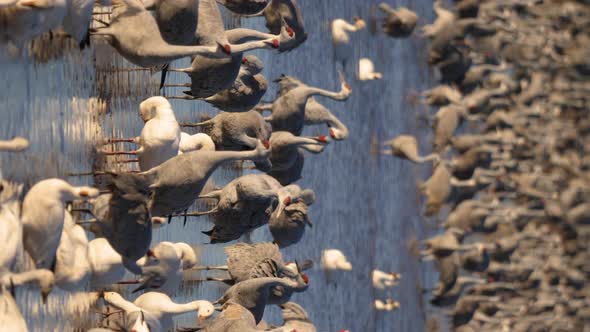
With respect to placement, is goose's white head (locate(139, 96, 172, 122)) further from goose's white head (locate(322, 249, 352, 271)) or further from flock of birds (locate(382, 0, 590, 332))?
flock of birds (locate(382, 0, 590, 332))

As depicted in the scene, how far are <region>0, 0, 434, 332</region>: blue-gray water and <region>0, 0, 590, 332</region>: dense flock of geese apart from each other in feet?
0.15

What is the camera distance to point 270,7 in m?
2.23

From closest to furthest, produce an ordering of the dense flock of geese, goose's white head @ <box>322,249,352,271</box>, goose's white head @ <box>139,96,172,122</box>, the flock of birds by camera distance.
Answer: the dense flock of geese < goose's white head @ <box>139,96,172,122</box> < goose's white head @ <box>322,249,352,271</box> < the flock of birds

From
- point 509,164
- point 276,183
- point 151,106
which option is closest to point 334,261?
point 276,183

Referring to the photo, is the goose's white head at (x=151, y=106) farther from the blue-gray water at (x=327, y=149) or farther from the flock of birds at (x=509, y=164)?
the flock of birds at (x=509, y=164)

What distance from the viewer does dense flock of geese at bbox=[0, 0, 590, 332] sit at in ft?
4.44

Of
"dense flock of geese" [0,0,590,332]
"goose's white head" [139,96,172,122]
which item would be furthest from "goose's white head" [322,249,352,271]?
"goose's white head" [139,96,172,122]

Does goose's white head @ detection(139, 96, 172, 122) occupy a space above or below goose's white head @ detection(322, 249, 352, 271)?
above

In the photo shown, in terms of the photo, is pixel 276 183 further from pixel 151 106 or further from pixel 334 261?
→ pixel 334 261

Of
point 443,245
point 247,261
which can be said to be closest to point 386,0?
point 443,245

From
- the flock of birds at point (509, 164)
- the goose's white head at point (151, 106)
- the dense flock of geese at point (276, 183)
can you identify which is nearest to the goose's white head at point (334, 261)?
the dense flock of geese at point (276, 183)

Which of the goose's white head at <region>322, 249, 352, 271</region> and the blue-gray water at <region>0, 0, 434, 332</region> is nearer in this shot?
the blue-gray water at <region>0, 0, 434, 332</region>

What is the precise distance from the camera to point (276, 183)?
2.01m

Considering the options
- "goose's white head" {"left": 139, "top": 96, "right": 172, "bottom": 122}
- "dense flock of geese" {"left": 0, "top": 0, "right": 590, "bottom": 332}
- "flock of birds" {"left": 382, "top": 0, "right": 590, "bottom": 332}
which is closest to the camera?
"dense flock of geese" {"left": 0, "top": 0, "right": 590, "bottom": 332}
